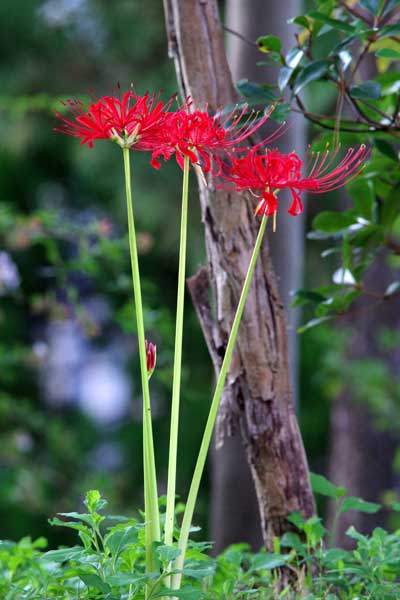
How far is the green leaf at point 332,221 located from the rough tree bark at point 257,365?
0.60ft

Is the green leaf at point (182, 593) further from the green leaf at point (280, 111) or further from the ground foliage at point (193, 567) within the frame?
the green leaf at point (280, 111)

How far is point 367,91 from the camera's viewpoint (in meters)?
1.40

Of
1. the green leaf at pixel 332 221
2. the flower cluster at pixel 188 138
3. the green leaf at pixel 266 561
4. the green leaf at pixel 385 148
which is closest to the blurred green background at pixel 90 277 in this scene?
the green leaf at pixel 332 221

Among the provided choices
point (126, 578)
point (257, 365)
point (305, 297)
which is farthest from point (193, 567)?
point (305, 297)

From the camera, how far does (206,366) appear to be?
558cm

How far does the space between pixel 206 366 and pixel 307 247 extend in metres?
1.11

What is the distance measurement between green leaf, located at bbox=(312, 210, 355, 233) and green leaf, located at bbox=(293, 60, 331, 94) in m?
0.32

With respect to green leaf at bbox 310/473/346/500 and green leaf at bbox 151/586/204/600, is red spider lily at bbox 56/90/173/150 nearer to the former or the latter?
green leaf at bbox 151/586/204/600

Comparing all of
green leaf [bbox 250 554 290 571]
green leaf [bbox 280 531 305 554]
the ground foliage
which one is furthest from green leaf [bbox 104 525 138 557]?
green leaf [bbox 280 531 305 554]

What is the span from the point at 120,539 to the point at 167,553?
0.32 feet

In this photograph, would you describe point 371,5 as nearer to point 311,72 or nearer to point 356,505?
point 311,72

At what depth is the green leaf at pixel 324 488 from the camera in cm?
146

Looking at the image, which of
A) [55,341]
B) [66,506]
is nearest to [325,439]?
[55,341]

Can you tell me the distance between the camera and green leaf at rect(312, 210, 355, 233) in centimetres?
164
